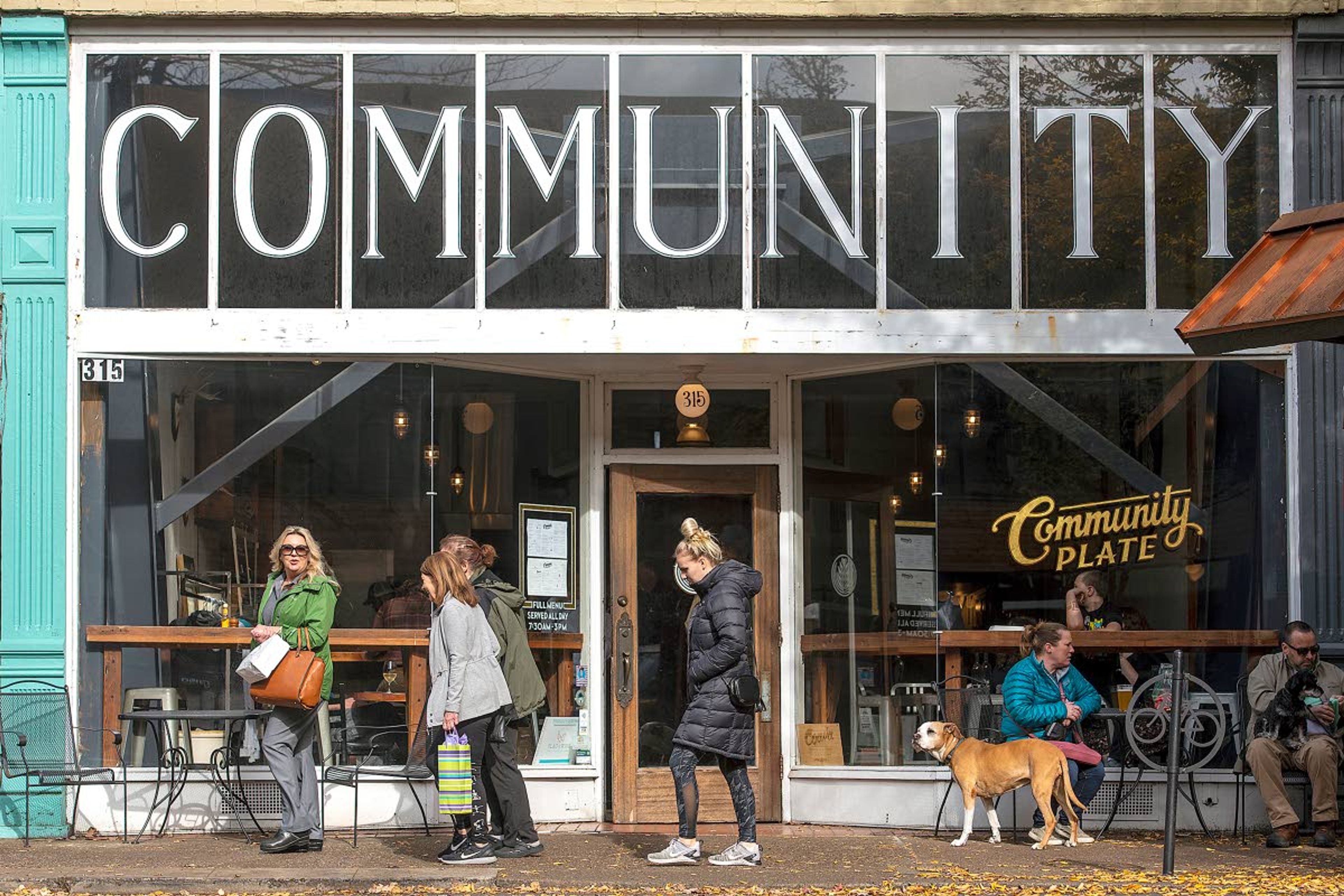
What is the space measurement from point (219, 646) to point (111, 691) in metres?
0.72

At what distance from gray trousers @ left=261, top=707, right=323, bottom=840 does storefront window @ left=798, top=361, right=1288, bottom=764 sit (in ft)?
11.9

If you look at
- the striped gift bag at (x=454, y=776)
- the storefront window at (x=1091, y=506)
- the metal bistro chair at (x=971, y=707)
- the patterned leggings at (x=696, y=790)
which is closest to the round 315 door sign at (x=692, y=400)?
the storefront window at (x=1091, y=506)

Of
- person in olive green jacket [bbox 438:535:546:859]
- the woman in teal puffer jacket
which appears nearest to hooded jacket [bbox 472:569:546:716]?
person in olive green jacket [bbox 438:535:546:859]

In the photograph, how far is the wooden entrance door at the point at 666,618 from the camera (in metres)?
11.7

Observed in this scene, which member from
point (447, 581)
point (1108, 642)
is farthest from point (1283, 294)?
point (447, 581)

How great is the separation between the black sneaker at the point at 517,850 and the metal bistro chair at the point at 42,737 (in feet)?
8.08

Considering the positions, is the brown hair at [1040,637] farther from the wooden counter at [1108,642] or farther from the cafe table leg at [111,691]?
the cafe table leg at [111,691]

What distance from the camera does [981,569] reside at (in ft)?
37.3

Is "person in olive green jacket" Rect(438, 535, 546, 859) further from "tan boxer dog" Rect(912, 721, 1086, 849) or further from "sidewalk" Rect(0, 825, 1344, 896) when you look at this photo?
"tan boxer dog" Rect(912, 721, 1086, 849)

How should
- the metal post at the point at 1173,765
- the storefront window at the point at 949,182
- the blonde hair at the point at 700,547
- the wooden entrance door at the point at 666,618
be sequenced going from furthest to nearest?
the wooden entrance door at the point at 666,618 < the storefront window at the point at 949,182 < the blonde hair at the point at 700,547 < the metal post at the point at 1173,765

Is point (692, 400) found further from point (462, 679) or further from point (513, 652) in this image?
point (462, 679)

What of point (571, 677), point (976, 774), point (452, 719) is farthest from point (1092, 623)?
point (452, 719)

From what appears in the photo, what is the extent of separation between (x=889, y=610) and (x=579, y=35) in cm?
425

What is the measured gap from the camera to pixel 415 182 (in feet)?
37.3
